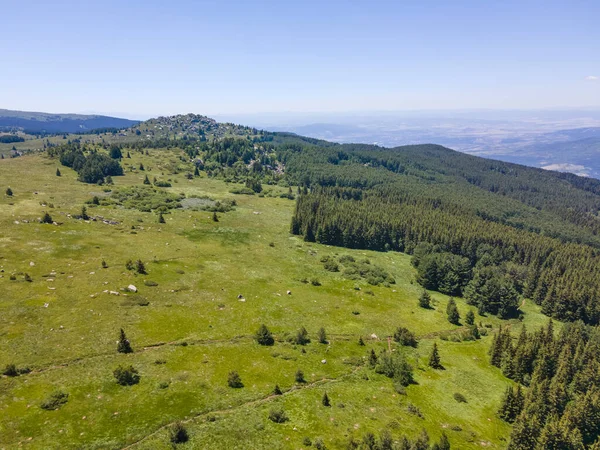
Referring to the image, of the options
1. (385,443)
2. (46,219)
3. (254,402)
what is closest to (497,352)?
(385,443)

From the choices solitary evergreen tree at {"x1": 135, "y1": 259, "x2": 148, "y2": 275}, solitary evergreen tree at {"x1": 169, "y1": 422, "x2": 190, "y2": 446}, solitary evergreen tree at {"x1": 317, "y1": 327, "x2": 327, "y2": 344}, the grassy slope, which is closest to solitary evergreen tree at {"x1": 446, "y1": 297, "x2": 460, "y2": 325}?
the grassy slope

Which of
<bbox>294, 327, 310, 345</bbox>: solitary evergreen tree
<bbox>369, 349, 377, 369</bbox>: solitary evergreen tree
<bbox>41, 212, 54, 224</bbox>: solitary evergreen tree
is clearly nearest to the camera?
<bbox>369, 349, 377, 369</bbox>: solitary evergreen tree

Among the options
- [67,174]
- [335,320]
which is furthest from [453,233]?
[67,174]

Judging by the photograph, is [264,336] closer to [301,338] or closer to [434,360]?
[301,338]

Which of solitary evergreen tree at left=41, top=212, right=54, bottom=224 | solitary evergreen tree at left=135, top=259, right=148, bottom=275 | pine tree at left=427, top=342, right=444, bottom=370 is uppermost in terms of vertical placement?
solitary evergreen tree at left=41, top=212, right=54, bottom=224

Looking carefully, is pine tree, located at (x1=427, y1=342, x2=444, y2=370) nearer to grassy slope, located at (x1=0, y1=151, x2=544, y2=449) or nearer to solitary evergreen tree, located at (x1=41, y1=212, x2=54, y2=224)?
grassy slope, located at (x1=0, y1=151, x2=544, y2=449)

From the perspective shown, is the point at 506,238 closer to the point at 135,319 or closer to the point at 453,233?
the point at 453,233
